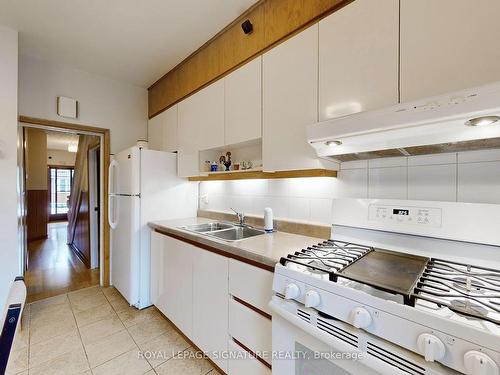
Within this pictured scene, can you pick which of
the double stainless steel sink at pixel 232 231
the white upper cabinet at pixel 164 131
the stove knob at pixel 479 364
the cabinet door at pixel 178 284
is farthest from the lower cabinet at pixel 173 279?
the stove knob at pixel 479 364

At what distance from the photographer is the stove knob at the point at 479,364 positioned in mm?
578

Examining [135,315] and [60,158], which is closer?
[135,315]

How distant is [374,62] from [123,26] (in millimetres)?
1997

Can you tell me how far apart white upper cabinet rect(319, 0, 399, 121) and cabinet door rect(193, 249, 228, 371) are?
1.13m

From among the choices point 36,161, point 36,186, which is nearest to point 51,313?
point 36,186

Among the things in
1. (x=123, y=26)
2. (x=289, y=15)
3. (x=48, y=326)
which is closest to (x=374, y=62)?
(x=289, y=15)

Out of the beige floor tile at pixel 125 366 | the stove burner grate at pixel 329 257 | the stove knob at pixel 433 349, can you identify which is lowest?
the beige floor tile at pixel 125 366

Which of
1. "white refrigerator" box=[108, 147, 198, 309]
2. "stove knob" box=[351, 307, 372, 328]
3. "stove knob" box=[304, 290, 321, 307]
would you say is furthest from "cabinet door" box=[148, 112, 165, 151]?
"stove knob" box=[351, 307, 372, 328]

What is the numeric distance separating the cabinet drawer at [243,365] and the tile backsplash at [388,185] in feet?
3.05

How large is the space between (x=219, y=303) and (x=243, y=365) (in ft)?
1.17

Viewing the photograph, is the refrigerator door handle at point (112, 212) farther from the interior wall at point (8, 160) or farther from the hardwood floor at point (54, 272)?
the hardwood floor at point (54, 272)

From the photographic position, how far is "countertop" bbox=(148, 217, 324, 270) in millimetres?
1253

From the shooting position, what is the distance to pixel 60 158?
309 inches

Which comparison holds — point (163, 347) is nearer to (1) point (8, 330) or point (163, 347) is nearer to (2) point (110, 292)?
(2) point (110, 292)
